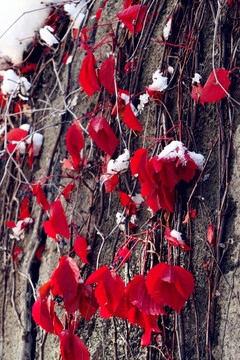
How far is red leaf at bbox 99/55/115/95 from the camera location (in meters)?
1.61

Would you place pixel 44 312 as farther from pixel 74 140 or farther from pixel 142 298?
pixel 74 140

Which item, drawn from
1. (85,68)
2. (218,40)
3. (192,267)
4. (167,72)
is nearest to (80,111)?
(85,68)

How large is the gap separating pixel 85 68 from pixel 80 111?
0.24m

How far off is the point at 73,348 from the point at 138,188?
0.54 m

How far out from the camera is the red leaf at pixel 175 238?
1.30 m

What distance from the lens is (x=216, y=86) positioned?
132 centimetres

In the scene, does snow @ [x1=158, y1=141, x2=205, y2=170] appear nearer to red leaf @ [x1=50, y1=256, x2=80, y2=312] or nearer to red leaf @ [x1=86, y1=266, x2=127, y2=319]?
red leaf @ [x1=86, y1=266, x2=127, y2=319]

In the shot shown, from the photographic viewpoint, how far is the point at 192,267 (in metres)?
1.30

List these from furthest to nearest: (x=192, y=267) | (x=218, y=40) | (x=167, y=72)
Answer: (x=167, y=72), (x=218, y=40), (x=192, y=267)

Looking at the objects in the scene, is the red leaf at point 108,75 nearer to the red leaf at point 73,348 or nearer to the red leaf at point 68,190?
the red leaf at point 68,190

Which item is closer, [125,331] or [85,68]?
[125,331]

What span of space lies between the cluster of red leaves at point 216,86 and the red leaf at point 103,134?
1.07ft

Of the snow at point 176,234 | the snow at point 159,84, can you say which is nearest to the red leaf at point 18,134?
the snow at point 159,84

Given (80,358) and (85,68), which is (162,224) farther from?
(85,68)
